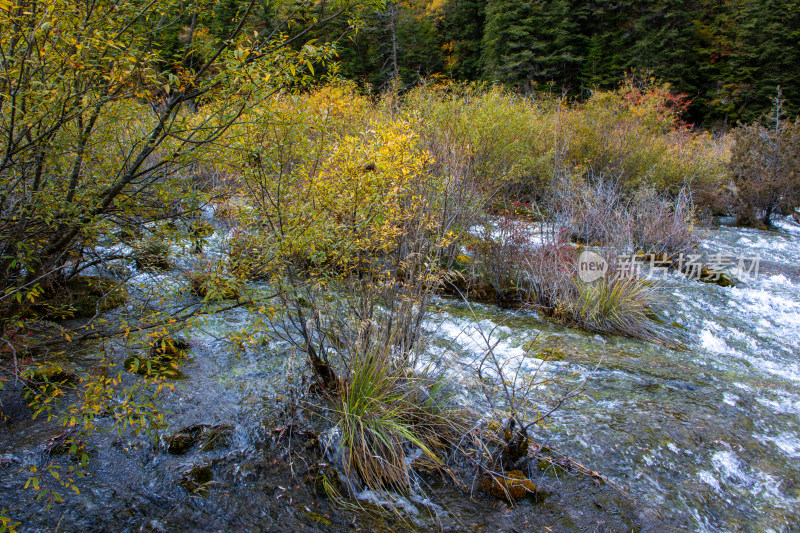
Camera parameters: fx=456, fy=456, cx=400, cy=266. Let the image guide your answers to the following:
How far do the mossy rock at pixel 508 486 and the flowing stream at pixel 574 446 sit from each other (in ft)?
0.33

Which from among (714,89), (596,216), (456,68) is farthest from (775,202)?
(456,68)

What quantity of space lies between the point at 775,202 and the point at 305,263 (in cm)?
1485

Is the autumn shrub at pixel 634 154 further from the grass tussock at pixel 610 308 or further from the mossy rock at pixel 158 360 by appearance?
the mossy rock at pixel 158 360

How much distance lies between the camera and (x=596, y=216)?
322 inches

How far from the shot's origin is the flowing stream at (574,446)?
9.71ft

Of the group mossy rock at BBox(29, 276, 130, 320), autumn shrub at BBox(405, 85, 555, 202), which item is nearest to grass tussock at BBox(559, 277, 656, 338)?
autumn shrub at BBox(405, 85, 555, 202)

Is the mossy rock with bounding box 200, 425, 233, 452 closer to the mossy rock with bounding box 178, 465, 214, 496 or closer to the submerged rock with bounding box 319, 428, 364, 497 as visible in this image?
the mossy rock with bounding box 178, 465, 214, 496

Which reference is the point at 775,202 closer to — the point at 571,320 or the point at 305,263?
the point at 571,320

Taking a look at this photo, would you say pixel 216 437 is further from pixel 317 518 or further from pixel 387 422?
Answer: pixel 387 422

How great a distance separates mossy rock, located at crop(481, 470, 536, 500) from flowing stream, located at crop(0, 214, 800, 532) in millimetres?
100

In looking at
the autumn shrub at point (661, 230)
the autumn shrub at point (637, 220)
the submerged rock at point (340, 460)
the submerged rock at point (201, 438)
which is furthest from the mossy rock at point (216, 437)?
the autumn shrub at point (661, 230)

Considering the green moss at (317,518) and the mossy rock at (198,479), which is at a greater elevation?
the mossy rock at (198,479)

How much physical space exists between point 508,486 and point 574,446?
0.91m

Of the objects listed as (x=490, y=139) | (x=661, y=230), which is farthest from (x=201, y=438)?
(x=661, y=230)
